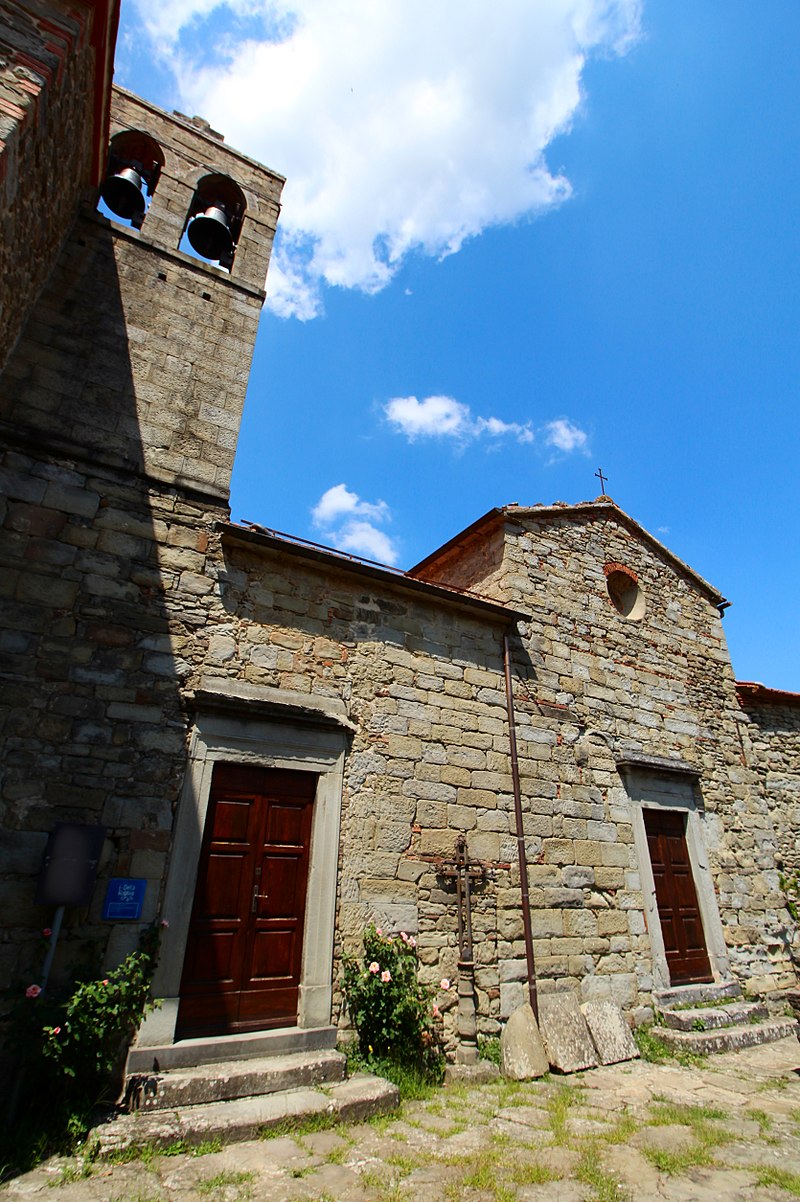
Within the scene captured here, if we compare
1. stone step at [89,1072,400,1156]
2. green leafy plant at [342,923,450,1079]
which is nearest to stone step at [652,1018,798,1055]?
green leafy plant at [342,923,450,1079]

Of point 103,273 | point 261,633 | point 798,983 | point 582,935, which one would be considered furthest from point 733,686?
point 103,273

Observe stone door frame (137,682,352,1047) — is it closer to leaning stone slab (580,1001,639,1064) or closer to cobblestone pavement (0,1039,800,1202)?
cobblestone pavement (0,1039,800,1202)

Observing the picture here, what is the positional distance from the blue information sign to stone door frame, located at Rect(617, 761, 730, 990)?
5263 millimetres

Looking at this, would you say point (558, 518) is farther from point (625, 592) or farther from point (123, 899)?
point (123, 899)

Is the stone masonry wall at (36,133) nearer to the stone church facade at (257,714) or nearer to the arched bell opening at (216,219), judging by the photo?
the stone church facade at (257,714)

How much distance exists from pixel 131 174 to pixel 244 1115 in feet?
27.2

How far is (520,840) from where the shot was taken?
5871mm

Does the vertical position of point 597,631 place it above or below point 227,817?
above

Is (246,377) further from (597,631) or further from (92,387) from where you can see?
(597,631)

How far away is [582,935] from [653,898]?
122cm

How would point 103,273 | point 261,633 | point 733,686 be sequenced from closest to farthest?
point 261,633, point 103,273, point 733,686

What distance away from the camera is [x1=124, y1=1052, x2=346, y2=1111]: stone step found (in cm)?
357

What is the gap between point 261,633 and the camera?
520 cm

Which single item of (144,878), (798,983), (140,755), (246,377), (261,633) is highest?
(246,377)
